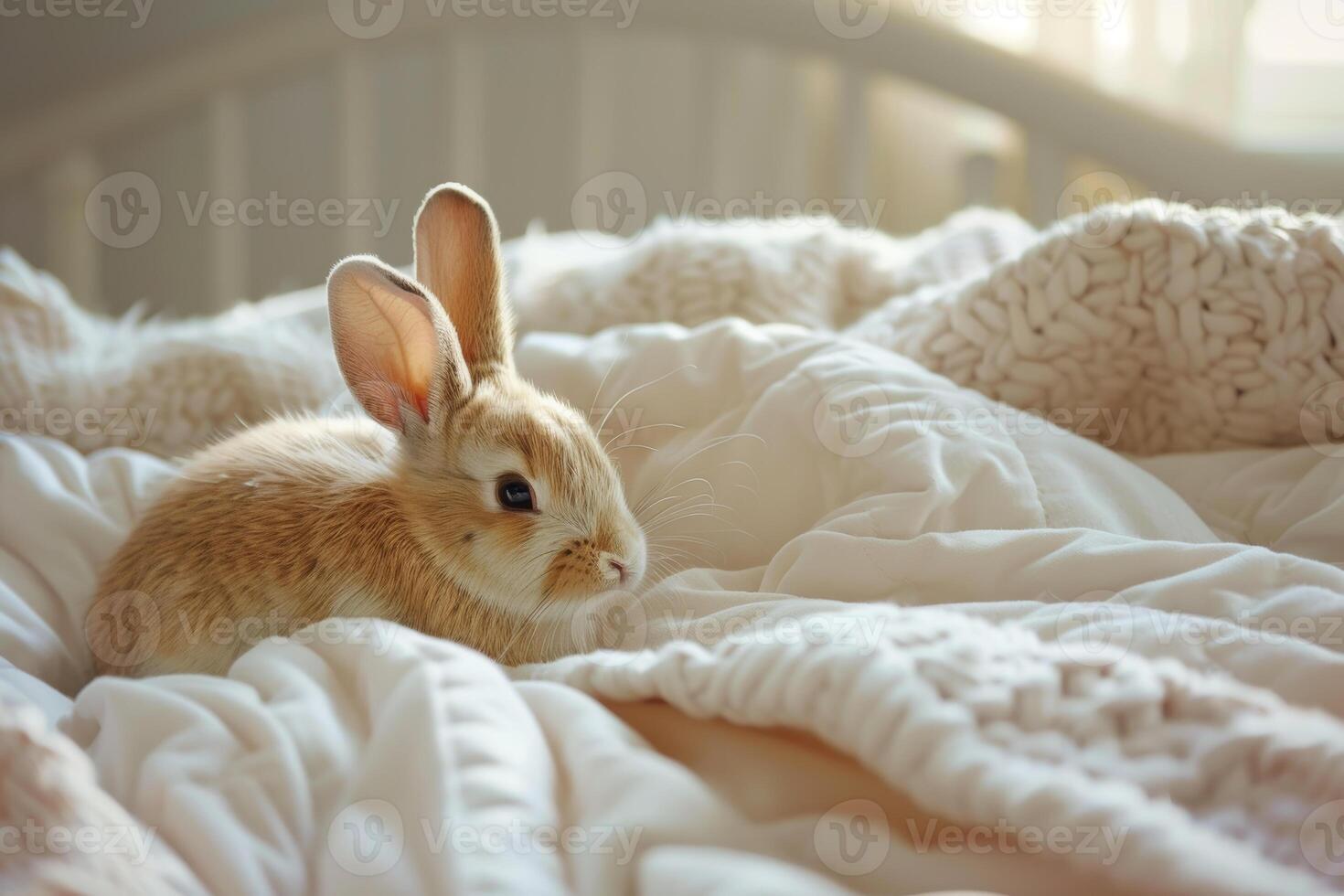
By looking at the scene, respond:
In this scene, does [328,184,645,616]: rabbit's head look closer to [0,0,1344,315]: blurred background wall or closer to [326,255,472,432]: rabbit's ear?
[326,255,472,432]: rabbit's ear

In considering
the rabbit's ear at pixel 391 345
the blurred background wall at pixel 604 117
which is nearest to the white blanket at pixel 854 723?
the rabbit's ear at pixel 391 345

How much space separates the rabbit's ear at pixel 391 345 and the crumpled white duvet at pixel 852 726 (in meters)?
0.29

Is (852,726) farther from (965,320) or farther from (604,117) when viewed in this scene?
(604,117)

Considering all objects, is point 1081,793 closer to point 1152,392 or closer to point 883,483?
point 883,483

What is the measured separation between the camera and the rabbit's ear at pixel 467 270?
1.05 meters

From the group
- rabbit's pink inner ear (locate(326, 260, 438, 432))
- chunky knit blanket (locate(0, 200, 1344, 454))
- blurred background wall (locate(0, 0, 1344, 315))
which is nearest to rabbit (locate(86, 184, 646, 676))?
rabbit's pink inner ear (locate(326, 260, 438, 432))

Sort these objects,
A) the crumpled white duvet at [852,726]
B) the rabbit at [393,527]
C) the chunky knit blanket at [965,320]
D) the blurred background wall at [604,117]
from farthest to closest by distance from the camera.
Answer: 1. the blurred background wall at [604,117]
2. the chunky knit blanket at [965,320]
3. the rabbit at [393,527]
4. the crumpled white duvet at [852,726]

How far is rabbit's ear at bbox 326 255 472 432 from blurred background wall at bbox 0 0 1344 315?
119 centimetres

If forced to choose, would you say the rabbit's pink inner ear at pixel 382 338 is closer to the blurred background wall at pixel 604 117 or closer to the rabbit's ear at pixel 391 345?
the rabbit's ear at pixel 391 345

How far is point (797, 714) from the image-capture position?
58cm

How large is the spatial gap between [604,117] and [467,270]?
4.27 feet

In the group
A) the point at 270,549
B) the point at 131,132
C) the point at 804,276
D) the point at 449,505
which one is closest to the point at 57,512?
the point at 270,549

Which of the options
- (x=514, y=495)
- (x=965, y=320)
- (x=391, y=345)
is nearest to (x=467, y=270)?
(x=391, y=345)

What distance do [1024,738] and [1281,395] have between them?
70 cm
